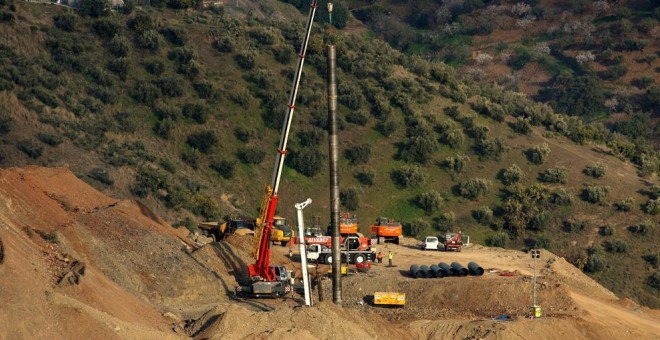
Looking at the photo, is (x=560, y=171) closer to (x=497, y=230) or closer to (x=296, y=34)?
(x=497, y=230)

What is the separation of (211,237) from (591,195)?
33920 mm

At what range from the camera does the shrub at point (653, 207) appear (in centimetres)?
9312

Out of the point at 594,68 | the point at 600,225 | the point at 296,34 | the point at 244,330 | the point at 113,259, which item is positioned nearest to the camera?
the point at 244,330

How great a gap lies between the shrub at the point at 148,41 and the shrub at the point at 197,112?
9.48 metres

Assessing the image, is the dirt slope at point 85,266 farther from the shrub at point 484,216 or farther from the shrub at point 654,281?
the shrub at point 654,281

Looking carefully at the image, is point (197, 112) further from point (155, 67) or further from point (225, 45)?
point (225, 45)

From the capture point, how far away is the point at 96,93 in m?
97.9

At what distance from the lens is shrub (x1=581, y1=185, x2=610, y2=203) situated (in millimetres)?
94812

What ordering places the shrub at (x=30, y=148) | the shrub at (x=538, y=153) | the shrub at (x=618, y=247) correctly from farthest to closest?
the shrub at (x=538, y=153)
the shrub at (x=618, y=247)
the shrub at (x=30, y=148)

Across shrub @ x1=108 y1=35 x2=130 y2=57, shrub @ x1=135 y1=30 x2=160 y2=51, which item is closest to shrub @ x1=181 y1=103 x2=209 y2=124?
shrub @ x1=108 y1=35 x2=130 y2=57

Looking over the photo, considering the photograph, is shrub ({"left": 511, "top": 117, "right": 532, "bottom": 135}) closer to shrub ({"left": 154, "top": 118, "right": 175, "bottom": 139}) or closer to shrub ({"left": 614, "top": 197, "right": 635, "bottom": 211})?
shrub ({"left": 614, "top": 197, "right": 635, "bottom": 211})

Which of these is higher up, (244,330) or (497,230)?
(244,330)

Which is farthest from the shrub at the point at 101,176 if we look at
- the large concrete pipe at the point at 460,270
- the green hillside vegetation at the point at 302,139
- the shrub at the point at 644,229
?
the shrub at the point at 644,229

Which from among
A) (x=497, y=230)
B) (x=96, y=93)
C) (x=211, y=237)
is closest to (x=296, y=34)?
(x=96, y=93)
